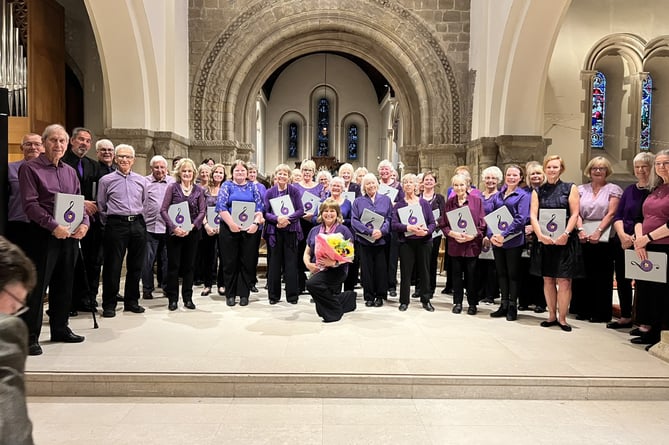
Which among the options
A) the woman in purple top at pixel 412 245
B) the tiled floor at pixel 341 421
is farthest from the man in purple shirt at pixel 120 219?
the woman in purple top at pixel 412 245

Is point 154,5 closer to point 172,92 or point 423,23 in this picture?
point 172,92

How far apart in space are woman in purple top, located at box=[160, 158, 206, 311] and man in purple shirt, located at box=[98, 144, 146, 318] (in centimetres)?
28

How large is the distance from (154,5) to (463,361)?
7272 mm

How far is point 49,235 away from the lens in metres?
3.69

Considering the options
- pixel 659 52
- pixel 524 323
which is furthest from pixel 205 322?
pixel 659 52

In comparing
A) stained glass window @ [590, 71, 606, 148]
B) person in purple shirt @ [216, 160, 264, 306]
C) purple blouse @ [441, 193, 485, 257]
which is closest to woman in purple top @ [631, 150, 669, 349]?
purple blouse @ [441, 193, 485, 257]

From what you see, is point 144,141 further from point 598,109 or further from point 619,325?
point 598,109

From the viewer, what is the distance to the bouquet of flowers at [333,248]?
4.54 metres

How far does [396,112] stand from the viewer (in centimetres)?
1886

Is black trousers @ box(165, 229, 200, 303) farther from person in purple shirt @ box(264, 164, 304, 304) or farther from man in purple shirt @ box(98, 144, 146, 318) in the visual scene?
person in purple shirt @ box(264, 164, 304, 304)

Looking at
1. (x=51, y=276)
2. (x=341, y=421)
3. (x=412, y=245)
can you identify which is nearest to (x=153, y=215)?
(x=51, y=276)

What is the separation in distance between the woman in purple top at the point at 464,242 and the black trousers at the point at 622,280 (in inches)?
46.8

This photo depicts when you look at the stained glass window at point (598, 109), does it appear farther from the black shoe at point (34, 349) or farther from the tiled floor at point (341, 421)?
the black shoe at point (34, 349)

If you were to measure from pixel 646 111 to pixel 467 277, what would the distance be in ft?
27.3
